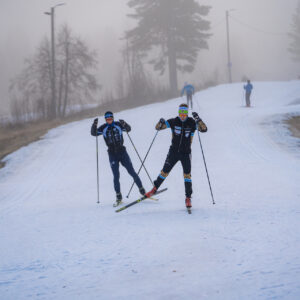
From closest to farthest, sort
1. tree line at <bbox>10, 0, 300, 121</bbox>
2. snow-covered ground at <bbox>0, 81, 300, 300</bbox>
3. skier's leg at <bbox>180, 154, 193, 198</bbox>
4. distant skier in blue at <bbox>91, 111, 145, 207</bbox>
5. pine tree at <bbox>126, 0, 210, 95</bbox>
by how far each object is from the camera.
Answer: snow-covered ground at <bbox>0, 81, 300, 300</bbox>
skier's leg at <bbox>180, 154, 193, 198</bbox>
distant skier in blue at <bbox>91, 111, 145, 207</bbox>
tree line at <bbox>10, 0, 300, 121</bbox>
pine tree at <bbox>126, 0, 210, 95</bbox>

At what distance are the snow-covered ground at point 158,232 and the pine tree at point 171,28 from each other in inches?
764

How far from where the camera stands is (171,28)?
97.5 feet

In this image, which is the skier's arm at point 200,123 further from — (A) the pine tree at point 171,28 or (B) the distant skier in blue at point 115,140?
(A) the pine tree at point 171,28

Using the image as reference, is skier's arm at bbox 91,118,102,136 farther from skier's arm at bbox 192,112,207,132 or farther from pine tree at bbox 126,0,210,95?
pine tree at bbox 126,0,210,95

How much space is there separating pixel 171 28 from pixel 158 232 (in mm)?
27299

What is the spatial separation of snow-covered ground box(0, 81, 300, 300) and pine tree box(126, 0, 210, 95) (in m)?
19.4

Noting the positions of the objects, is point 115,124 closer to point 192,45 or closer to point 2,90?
point 192,45

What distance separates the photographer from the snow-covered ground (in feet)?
12.7

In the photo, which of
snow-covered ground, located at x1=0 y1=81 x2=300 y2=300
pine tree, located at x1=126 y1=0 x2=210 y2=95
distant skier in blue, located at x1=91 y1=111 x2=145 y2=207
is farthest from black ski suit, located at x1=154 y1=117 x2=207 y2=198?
pine tree, located at x1=126 y1=0 x2=210 y2=95

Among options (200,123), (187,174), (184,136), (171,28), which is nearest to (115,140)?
(184,136)

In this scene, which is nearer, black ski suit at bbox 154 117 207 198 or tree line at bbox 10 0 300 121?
black ski suit at bbox 154 117 207 198

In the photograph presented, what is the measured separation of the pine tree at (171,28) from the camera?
29.3 m

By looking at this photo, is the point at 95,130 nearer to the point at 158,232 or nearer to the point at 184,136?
the point at 184,136

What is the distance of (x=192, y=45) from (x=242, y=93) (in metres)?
6.92
